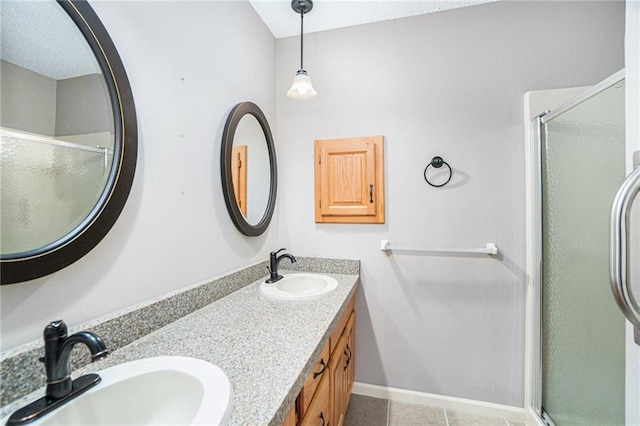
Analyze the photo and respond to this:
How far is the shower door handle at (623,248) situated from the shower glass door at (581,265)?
0.60m

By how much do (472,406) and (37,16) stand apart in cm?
249

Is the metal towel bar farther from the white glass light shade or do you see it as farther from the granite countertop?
the white glass light shade

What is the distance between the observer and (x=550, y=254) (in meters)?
1.41

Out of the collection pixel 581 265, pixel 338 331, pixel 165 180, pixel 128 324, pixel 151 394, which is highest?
pixel 165 180

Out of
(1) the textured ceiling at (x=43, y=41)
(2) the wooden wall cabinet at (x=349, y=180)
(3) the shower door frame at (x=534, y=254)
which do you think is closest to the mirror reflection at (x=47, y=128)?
(1) the textured ceiling at (x=43, y=41)

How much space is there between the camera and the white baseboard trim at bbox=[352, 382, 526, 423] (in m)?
1.53

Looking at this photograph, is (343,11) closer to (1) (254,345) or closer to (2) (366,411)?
(1) (254,345)

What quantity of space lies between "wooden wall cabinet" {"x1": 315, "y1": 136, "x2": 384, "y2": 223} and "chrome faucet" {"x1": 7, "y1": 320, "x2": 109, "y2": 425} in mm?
1351

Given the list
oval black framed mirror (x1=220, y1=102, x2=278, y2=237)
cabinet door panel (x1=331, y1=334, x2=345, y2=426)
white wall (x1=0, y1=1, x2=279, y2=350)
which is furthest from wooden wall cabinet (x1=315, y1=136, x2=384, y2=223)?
cabinet door panel (x1=331, y1=334, x2=345, y2=426)

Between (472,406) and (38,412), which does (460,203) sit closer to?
(472,406)

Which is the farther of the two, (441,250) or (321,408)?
(441,250)

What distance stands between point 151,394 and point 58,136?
2.32ft

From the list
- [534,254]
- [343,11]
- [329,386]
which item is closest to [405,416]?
[329,386]

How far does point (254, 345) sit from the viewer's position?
0.82m
